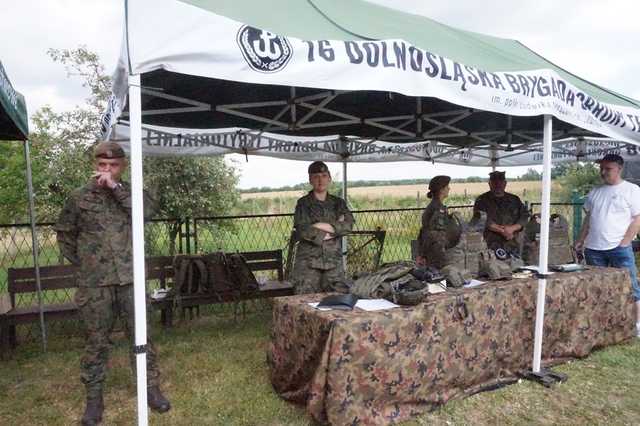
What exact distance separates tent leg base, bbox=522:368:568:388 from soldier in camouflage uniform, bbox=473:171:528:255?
165 centimetres

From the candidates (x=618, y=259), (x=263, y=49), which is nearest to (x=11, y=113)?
(x=263, y=49)

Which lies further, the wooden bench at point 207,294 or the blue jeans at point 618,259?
the wooden bench at point 207,294

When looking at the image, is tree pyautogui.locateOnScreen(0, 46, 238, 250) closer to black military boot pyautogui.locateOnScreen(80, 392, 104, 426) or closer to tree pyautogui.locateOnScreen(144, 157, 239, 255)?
tree pyautogui.locateOnScreen(144, 157, 239, 255)

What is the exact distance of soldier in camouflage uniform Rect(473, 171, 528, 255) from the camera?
4.80 m

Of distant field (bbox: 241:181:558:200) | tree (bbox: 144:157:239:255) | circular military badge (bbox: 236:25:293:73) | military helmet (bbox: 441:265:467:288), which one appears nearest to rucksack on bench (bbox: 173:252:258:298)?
military helmet (bbox: 441:265:467:288)

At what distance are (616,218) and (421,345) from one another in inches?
105

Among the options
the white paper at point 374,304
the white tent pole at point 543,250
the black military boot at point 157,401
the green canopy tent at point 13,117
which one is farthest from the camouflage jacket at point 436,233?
the green canopy tent at point 13,117

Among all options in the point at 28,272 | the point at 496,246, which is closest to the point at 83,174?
the point at 28,272

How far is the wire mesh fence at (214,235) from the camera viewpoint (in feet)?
18.6

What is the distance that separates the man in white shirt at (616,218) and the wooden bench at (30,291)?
4945 mm

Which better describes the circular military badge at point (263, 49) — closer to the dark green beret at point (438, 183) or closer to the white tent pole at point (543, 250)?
the white tent pole at point (543, 250)

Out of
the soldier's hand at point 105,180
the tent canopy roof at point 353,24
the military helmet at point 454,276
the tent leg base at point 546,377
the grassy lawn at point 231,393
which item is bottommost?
the grassy lawn at point 231,393

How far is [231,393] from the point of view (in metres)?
3.10

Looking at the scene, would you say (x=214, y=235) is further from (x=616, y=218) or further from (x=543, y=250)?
(x=616, y=218)
